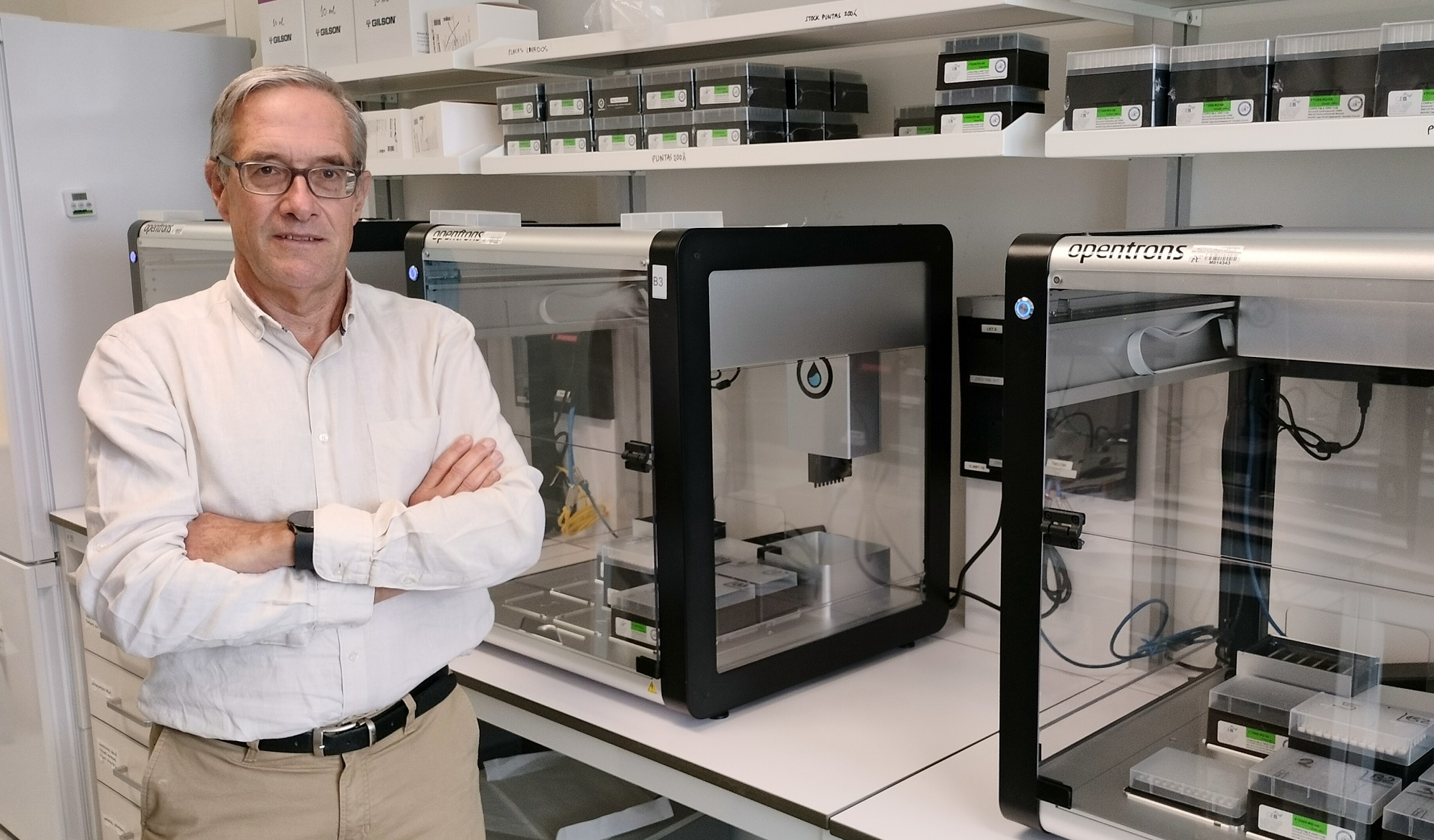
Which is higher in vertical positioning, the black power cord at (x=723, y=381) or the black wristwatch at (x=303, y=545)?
the black power cord at (x=723, y=381)

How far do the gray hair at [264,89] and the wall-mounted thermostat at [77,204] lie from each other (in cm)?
162

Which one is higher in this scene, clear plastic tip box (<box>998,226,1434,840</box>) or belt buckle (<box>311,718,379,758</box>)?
clear plastic tip box (<box>998,226,1434,840</box>)

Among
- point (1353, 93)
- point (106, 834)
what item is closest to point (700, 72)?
point (1353, 93)

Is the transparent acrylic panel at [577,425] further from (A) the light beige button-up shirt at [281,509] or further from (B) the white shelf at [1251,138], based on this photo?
(B) the white shelf at [1251,138]

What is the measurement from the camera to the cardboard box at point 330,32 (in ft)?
8.98

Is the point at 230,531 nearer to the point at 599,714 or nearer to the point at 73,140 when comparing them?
the point at 599,714

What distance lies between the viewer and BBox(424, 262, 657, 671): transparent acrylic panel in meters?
1.80

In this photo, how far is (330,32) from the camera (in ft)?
9.16

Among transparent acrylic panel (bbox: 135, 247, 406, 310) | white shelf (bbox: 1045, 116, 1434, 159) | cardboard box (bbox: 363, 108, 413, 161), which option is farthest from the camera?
cardboard box (bbox: 363, 108, 413, 161)

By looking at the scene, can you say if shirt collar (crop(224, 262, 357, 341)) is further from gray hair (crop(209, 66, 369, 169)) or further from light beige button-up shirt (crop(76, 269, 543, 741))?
gray hair (crop(209, 66, 369, 169))

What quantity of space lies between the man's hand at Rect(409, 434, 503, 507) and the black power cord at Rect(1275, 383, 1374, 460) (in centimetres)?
97

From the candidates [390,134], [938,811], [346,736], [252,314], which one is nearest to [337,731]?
[346,736]

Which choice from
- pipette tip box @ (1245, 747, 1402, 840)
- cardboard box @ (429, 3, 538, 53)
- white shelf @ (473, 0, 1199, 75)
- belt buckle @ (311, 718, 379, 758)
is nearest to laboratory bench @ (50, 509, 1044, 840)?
pipette tip box @ (1245, 747, 1402, 840)

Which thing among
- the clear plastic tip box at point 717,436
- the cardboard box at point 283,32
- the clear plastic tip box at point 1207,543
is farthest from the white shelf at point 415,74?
the clear plastic tip box at point 1207,543
